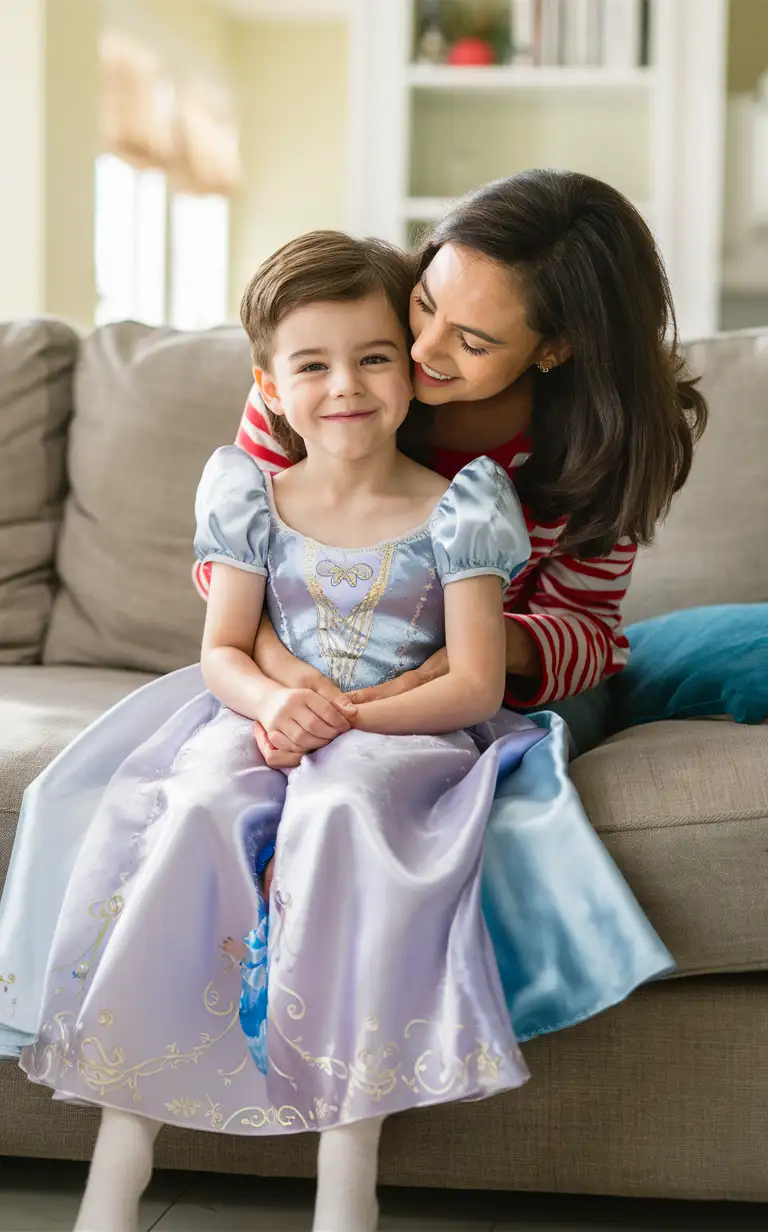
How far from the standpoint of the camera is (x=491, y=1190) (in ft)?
4.36

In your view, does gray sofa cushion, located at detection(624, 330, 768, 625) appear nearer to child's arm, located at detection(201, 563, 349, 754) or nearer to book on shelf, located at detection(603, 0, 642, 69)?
child's arm, located at detection(201, 563, 349, 754)

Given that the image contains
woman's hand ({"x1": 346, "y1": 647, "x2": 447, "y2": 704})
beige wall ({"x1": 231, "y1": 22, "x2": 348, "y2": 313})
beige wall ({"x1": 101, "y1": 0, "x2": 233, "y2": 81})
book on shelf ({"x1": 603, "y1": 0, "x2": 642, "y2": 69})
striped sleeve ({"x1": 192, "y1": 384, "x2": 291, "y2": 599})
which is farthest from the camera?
beige wall ({"x1": 231, "y1": 22, "x2": 348, "y2": 313})

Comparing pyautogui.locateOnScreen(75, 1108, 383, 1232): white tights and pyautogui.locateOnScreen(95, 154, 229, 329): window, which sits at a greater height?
pyautogui.locateOnScreen(95, 154, 229, 329): window

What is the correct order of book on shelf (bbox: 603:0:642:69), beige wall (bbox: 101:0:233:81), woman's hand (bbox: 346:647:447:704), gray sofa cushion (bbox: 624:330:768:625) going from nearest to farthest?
woman's hand (bbox: 346:647:447:704)
gray sofa cushion (bbox: 624:330:768:625)
book on shelf (bbox: 603:0:642:69)
beige wall (bbox: 101:0:233:81)

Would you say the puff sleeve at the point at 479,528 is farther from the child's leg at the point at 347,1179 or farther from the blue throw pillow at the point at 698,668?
the child's leg at the point at 347,1179

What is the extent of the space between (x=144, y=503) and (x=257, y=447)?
432 mm

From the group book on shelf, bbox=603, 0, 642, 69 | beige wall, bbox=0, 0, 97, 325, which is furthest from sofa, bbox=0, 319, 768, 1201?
beige wall, bbox=0, 0, 97, 325

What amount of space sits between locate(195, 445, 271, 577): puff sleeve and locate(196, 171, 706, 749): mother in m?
0.08

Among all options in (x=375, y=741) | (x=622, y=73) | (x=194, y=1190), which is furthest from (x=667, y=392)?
(x=622, y=73)

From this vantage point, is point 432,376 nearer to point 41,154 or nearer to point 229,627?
point 229,627

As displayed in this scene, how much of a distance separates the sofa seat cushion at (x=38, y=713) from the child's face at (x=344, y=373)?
405mm

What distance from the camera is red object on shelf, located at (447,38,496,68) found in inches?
144

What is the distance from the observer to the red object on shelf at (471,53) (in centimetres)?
367

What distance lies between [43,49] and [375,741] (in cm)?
347
